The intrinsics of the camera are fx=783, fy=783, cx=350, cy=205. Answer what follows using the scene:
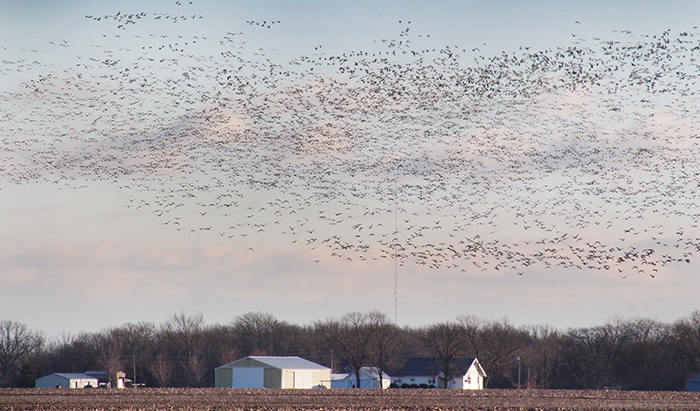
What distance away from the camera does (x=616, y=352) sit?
13512 cm

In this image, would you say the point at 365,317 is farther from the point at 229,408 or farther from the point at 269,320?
the point at 229,408

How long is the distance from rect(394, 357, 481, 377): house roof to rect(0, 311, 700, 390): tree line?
143cm

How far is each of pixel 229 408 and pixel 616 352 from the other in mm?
97144

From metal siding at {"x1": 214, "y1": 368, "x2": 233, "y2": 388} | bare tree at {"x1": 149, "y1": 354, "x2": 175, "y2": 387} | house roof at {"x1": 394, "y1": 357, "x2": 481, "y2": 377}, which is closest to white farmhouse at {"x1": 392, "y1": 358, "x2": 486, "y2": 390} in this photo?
house roof at {"x1": 394, "y1": 357, "x2": 481, "y2": 377}

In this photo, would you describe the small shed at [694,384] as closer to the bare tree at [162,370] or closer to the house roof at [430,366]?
the house roof at [430,366]

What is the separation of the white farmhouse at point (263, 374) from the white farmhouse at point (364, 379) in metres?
14.2

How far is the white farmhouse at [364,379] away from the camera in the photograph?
128 m

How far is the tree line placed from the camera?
129 m

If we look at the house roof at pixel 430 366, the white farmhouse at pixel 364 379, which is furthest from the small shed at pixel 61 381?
the house roof at pixel 430 366

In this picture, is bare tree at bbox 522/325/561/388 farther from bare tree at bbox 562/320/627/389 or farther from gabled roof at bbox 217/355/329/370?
gabled roof at bbox 217/355/329/370

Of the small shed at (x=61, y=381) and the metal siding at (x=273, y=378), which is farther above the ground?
the metal siding at (x=273, y=378)

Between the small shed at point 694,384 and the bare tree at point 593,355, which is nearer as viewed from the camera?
the small shed at point 694,384

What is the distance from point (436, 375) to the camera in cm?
12675

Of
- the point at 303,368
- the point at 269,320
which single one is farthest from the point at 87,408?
the point at 269,320
